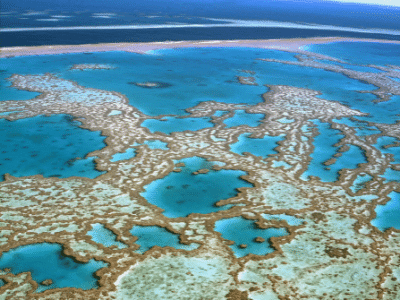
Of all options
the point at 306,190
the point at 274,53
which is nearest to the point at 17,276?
the point at 306,190

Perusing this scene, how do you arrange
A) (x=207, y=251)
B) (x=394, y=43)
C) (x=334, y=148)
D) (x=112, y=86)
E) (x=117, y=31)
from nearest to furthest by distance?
(x=207, y=251) → (x=334, y=148) → (x=112, y=86) → (x=117, y=31) → (x=394, y=43)

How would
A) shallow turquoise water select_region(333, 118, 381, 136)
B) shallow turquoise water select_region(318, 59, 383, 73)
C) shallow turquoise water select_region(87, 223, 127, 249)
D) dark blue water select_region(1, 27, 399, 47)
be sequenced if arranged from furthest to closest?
dark blue water select_region(1, 27, 399, 47)
shallow turquoise water select_region(318, 59, 383, 73)
shallow turquoise water select_region(333, 118, 381, 136)
shallow turquoise water select_region(87, 223, 127, 249)

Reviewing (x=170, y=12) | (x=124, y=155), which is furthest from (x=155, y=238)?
(x=170, y=12)

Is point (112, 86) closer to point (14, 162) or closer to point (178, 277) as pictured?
point (14, 162)

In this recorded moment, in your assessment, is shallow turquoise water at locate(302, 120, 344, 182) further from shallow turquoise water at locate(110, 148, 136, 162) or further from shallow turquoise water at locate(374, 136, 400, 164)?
shallow turquoise water at locate(110, 148, 136, 162)

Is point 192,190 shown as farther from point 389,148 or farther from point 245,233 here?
point 389,148

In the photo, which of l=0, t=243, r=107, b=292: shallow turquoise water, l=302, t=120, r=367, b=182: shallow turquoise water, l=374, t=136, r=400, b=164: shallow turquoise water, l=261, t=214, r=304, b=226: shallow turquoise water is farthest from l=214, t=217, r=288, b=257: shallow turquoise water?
l=374, t=136, r=400, b=164: shallow turquoise water

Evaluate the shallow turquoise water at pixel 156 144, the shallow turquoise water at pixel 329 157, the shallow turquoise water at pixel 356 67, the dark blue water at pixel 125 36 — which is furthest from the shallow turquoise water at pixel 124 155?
the dark blue water at pixel 125 36
